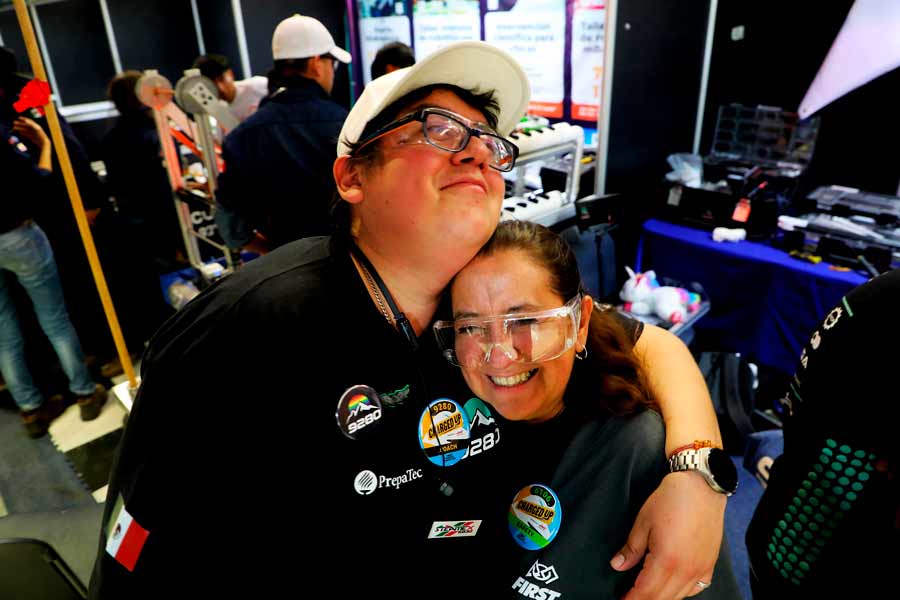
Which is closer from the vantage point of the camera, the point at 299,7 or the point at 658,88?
the point at 658,88

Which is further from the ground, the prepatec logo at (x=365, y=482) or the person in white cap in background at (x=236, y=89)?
the person in white cap in background at (x=236, y=89)

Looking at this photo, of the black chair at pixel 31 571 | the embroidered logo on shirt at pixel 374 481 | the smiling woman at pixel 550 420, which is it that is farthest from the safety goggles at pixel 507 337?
the black chair at pixel 31 571

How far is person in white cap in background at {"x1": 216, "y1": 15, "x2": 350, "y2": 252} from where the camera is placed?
8.71ft

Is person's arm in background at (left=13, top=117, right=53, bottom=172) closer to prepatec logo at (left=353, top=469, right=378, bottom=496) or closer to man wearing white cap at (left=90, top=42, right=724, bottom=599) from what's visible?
man wearing white cap at (left=90, top=42, right=724, bottom=599)

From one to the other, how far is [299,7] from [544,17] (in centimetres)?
255

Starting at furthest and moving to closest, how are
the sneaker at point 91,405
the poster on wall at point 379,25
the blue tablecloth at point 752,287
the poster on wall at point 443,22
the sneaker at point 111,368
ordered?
the poster on wall at point 379,25, the poster on wall at point 443,22, the sneaker at point 111,368, the sneaker at point 91,405, the blue tablecloth at point 752,287

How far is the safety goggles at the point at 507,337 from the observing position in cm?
109

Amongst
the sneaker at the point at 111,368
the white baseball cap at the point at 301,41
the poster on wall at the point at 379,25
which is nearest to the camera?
the white baseball cap at the point at 301,41

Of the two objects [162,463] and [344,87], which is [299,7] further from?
[162,463]

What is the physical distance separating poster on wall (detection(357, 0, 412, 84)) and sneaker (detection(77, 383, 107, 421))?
4.10 m

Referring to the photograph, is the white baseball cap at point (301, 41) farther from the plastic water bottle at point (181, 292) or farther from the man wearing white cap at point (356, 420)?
the man wearing white cap at point (356, 420)

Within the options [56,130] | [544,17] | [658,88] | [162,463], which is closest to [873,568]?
[162,463]

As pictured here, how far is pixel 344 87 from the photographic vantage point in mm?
6617

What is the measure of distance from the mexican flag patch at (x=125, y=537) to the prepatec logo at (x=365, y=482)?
0.34 m
